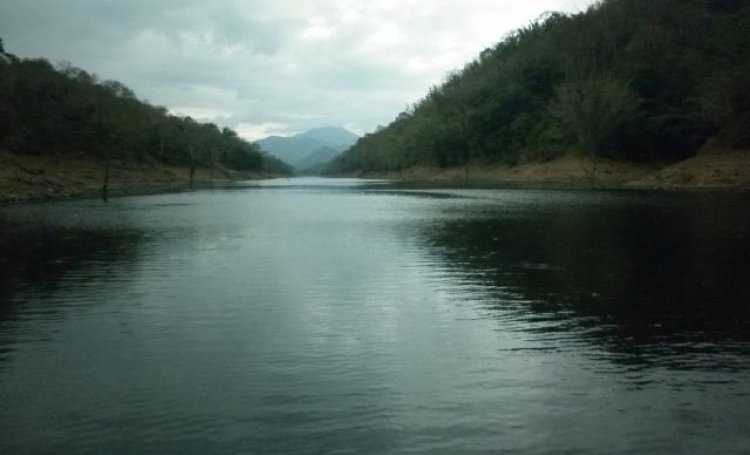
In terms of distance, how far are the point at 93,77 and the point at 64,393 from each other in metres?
149

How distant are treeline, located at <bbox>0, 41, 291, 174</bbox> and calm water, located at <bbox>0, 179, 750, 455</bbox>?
5639cm

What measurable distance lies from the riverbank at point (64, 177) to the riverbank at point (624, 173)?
5330cm

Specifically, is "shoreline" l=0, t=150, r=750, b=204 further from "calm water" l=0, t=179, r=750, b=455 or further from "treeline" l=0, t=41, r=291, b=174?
"calm water" l=0, t=179, r=750, b=455

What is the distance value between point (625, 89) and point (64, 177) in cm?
6841

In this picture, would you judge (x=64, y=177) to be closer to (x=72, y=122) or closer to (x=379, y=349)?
(x=72, y=122)

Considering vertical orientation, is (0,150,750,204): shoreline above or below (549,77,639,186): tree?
below

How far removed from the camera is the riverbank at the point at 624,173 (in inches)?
2767

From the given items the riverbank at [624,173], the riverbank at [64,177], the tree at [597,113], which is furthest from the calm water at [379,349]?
the tree at [597,113]

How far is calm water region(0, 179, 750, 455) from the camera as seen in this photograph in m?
9.20

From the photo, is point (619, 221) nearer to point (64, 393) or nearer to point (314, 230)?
point (314, 230)

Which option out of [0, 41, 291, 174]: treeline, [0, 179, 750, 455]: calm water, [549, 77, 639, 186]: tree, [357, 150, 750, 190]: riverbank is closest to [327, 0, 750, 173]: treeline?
[549, 77, 639, 186]: tree

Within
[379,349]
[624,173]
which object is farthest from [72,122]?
[379,349]

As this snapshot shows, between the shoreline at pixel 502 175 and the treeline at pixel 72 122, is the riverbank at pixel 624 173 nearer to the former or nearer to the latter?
the shoreline at pixel 502 175

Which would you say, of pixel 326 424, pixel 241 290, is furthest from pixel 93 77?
pixel 326 424
